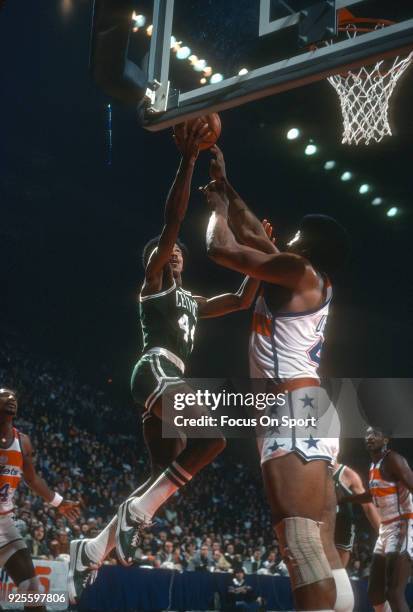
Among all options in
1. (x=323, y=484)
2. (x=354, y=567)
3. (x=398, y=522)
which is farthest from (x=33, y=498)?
(x=323, y=484)

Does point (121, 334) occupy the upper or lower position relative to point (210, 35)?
upper

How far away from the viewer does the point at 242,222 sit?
436 centimetres

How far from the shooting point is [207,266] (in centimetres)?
2045

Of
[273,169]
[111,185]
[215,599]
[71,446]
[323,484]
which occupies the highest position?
[111,185]

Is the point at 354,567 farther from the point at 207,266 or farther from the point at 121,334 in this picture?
the point at 121,334

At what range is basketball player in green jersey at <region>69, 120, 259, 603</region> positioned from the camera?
14.4ft

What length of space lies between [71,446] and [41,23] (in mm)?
9800

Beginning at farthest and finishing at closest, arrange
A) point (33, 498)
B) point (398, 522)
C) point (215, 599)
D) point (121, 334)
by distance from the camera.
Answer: point (121, 334) < point (33, 498) < point (215, 599) < point (398, 522)

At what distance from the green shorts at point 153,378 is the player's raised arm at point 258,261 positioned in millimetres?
1166

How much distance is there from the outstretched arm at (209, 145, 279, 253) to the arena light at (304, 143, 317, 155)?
1066 centimetres

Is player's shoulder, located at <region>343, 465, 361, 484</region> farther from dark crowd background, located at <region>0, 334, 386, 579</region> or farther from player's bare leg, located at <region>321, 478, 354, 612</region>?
dark crowd background, located at <region>0, 334, 386, 579</region>

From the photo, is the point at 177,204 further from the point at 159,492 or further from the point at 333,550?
the point at 333,550

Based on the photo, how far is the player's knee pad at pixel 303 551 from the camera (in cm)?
320

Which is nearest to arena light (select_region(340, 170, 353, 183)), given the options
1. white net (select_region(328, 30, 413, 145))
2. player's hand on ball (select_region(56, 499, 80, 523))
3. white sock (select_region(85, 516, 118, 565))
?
white net (select_region(328, 30, 413, 145))
